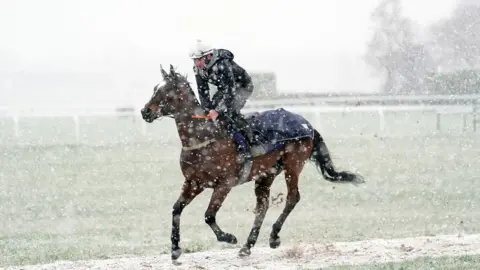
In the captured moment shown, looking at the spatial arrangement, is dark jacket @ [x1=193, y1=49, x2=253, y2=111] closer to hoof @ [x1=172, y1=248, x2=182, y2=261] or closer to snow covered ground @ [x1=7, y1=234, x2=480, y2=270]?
hoof @ [x1=172, y1=248, x2=182, y2=261]

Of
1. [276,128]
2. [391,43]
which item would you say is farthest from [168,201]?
[391,43]

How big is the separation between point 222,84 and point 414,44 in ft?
77.8

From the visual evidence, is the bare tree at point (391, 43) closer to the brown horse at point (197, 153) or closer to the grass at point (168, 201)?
the grass at point (168, 201)

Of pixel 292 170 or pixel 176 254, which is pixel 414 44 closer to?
pixel 292 170

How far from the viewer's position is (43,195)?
1434 cm

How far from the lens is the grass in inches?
423

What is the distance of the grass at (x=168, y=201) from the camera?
35.3ft

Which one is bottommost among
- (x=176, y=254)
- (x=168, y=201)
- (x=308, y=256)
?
(x=168, y=201)

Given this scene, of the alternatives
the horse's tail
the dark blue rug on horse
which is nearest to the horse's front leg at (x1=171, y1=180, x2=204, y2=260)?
the dark blue rug on horse

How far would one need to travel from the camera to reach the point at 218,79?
840 centimetres

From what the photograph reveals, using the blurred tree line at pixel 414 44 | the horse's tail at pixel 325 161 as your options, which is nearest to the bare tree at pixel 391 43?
the blurred tree line at pixel 414 44

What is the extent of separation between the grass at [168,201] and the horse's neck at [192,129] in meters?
1.89

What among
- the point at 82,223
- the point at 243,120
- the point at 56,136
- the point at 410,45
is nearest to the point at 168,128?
the point at 56,136

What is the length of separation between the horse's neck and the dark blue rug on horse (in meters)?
0.74
